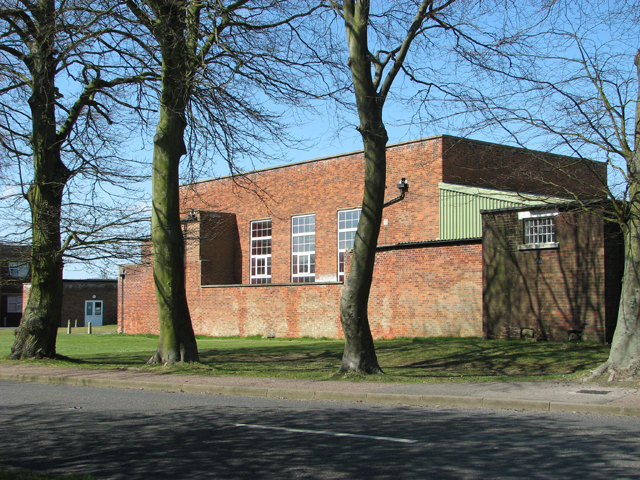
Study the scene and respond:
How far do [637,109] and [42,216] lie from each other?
14.2m

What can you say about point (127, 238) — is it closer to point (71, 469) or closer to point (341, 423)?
point (341, 423)

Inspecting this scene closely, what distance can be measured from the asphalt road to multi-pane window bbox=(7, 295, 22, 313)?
60600 mm

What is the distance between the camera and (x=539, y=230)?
20469mm

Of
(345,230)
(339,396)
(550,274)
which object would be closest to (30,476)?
(339,396)

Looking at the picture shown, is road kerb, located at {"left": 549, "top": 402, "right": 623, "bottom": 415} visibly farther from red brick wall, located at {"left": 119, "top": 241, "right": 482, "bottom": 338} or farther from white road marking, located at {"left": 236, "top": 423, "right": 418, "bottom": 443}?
red brick wall, located at {"left": 119, "top": 241, "right": 482, "bottom": 338}

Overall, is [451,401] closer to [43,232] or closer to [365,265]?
[365,265]

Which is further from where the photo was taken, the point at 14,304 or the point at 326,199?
the point at 14,304

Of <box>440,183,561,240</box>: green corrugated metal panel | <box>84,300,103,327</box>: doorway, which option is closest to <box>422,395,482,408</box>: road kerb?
<box>440,183,561,240</box>: green corrugated metal panel

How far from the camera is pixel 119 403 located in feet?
35.7

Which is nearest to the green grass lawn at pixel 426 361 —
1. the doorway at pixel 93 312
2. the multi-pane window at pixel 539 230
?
the multi-pane window at pixel 539 230

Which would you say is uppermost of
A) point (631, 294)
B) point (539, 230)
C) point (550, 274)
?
point (539, 230)

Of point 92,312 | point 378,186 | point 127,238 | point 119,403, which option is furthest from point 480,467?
point 92,312

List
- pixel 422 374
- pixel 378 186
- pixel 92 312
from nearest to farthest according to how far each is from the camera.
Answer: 1. pixel 378 186
2. pixel 422 374
3. pixel 92 312

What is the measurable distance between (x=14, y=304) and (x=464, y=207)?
53407 mm
